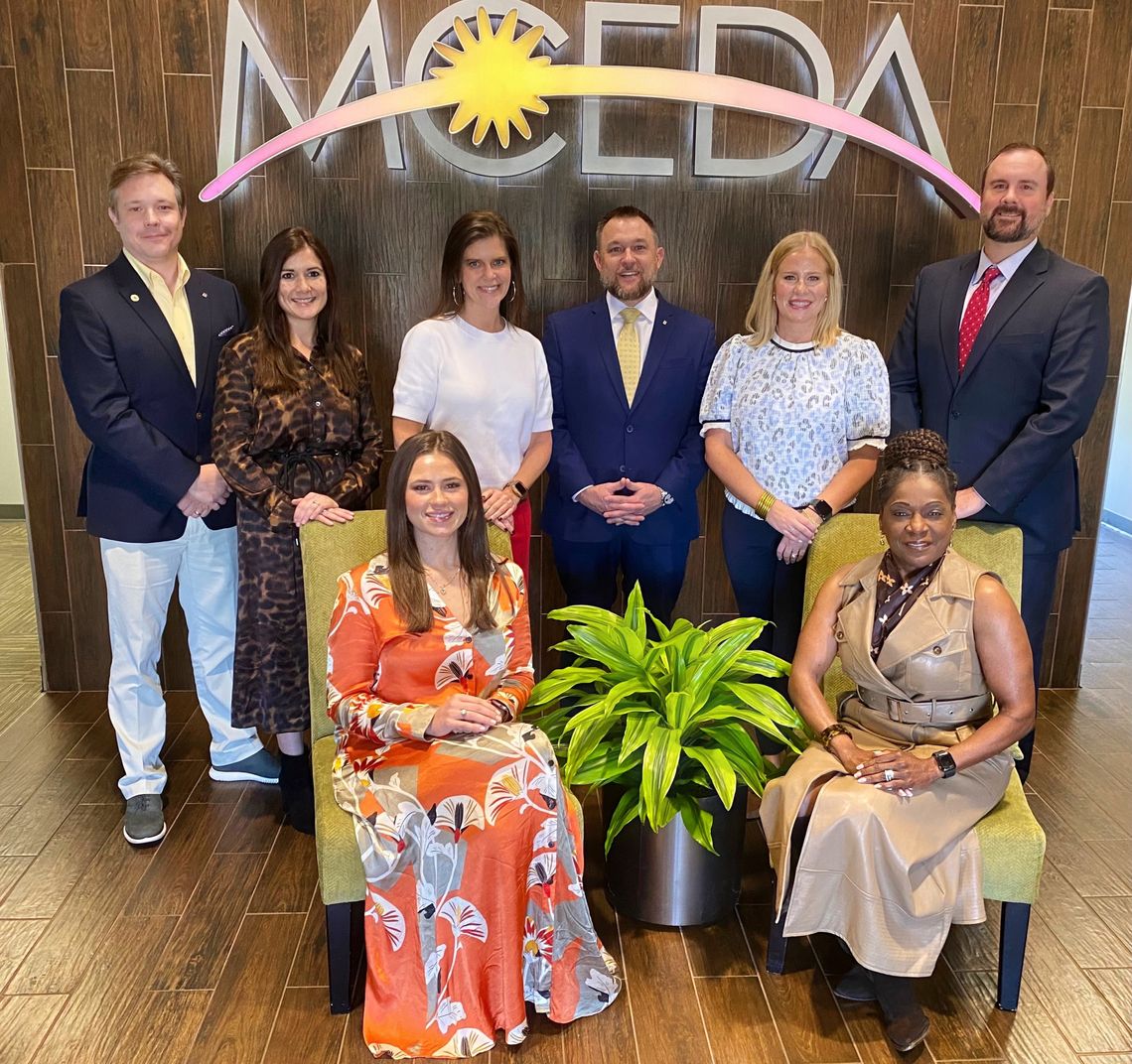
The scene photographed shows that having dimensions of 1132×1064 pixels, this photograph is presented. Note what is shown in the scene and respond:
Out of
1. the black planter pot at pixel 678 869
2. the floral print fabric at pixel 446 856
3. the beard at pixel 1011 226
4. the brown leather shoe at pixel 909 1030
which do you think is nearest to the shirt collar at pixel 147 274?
the floral print fabric at pixel 446 856

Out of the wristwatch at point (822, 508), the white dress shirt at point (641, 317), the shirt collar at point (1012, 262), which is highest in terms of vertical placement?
the shirt collar at point (1012, 262)

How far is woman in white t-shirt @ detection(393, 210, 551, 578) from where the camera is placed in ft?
10.4

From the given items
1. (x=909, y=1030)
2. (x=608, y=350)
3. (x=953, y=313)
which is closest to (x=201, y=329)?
(x=608, y=350)

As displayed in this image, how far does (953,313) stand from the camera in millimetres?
3357

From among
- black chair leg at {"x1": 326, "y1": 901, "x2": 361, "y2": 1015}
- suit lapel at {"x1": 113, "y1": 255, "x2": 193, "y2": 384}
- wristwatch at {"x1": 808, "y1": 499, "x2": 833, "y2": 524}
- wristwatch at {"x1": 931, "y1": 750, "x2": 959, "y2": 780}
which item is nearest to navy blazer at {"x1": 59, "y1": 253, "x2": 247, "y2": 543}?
suit lapel at {"x1": 113, "y1": 255, "x2": 193, "y2": 384}

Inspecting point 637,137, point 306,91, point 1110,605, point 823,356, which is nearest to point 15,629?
point 306,91

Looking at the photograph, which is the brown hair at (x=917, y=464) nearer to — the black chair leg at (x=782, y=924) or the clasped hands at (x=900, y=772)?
the clasped hands at (x=900, y=772)

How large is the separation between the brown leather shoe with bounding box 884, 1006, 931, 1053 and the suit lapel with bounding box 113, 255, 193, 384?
2625mm

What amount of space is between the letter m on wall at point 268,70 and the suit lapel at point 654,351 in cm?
129

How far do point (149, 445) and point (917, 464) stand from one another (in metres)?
2.12

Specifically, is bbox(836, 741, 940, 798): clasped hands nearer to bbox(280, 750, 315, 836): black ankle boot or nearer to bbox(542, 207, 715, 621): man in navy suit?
bbox(542, 207, 715, 621): man in navy suit

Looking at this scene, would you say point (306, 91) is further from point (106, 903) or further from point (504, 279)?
point (106, 903)

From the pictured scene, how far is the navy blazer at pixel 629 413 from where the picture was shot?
335 centimetres

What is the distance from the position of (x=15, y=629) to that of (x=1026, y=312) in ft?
15.1
